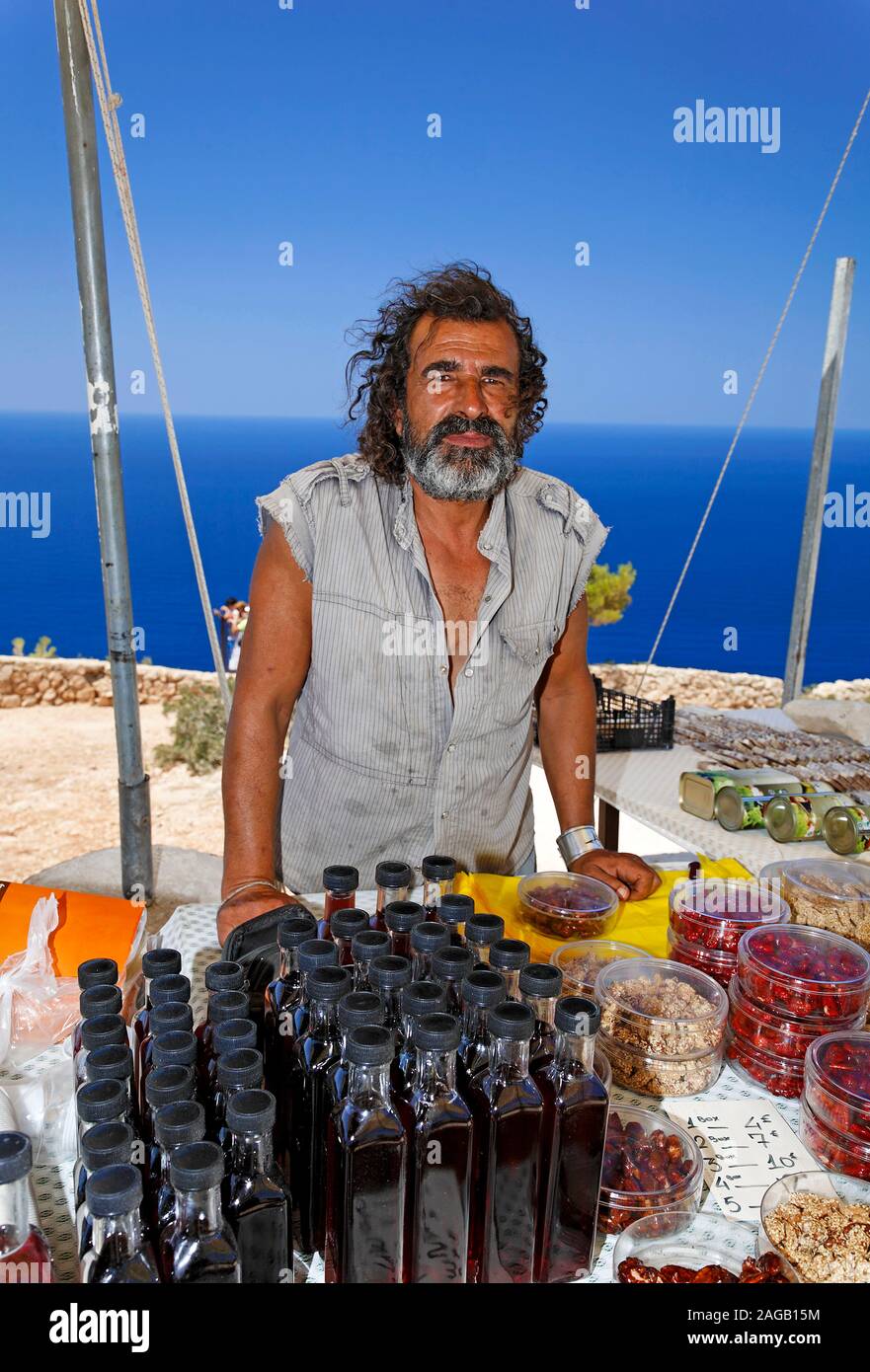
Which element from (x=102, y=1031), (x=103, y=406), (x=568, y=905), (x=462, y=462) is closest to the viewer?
(x=102, y=1031)

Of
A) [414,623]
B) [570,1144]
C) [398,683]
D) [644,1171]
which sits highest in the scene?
[414,623]

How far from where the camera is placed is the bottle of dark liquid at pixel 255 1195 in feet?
2.34

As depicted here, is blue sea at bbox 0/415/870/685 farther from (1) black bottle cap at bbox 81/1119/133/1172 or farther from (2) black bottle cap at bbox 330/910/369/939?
(1) black bottle cap at bbox 81/1119/133/1172

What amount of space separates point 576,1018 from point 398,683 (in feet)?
3.69

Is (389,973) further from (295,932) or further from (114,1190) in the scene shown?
(114,1190)

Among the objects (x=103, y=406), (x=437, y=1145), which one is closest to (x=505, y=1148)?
(x=437, y=1145)

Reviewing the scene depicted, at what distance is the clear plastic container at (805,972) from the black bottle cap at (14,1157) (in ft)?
2.91

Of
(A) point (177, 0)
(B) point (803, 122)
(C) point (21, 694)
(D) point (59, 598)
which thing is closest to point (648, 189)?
(B) point (803, 122)

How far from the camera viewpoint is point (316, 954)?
87 cm

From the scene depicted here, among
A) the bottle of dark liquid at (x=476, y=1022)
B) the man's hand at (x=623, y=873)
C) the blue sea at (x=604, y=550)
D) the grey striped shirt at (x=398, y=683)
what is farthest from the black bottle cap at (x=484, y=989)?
the blue sea at (x=604, y=550)

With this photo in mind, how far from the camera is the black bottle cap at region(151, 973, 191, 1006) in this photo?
889 millimetres

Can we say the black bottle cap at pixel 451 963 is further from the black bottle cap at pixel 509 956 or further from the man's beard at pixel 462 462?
the man's beard at pixel 462 462

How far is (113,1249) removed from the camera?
2.14ft

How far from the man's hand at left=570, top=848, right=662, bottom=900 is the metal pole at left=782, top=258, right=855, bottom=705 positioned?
7.64 ft
